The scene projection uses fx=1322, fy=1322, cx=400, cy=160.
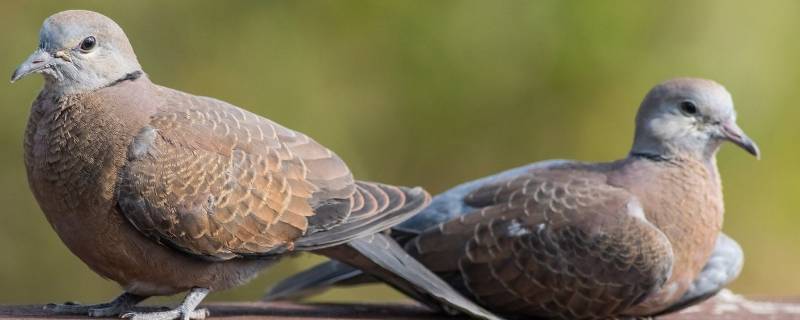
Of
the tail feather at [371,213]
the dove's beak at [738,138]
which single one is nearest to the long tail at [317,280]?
the tail feather at [371,213]

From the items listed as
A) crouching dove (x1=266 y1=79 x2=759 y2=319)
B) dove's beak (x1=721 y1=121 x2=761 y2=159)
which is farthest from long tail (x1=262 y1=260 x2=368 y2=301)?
dove's beak (x1=721 y1=121 x2=761 y2=159)

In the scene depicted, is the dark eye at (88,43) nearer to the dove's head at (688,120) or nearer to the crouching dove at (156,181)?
the crouching dove at (156,181)

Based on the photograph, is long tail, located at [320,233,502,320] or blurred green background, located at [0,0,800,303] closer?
long tail, located at [320,233,502,320]

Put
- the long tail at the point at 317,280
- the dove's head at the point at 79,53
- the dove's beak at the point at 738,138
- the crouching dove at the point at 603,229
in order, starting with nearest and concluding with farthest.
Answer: the dove's head at the point at 79,53
the crouching dove at the point at 603,229
the dove's beak at the point at 738,138
the long tail at the point at 317,280

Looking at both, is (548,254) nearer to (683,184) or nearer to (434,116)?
(683,184)

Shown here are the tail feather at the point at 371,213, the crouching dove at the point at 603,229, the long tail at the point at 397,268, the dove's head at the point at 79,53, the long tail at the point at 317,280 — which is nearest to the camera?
the dove's head at the point at 79,53

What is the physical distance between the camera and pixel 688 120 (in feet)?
17.6

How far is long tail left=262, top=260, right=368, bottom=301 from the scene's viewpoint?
17.9ft

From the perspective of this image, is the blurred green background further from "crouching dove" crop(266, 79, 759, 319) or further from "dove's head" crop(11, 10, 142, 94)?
"dove's head" crop(11, 10, 142, 94)

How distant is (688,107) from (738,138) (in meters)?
0.24

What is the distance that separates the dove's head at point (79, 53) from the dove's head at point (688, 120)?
2169mm

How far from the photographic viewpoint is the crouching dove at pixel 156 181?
4383 mm

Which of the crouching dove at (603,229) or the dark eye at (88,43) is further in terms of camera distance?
the crouching dove at (603,229)

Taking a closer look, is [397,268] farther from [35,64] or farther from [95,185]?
[35,64]
